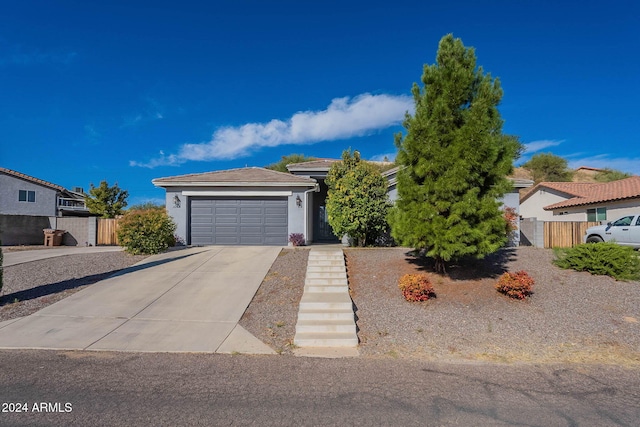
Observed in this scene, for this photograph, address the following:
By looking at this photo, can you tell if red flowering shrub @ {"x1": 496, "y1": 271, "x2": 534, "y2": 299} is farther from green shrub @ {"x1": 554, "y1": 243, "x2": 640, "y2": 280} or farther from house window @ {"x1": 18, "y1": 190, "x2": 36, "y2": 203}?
house window @ {"x1": 18, "y1": 190, "x2": 36, "y2": 203}

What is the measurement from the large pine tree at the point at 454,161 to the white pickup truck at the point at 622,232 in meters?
6.71

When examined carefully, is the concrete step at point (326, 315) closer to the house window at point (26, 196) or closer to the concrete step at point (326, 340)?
the concrete step at point (326, 340)

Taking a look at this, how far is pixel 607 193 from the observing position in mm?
20062

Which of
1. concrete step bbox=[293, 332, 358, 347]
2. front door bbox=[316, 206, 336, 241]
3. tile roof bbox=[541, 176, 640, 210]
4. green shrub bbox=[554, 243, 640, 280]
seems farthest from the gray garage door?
tile roof bbox=[541, 176, 640, 210]

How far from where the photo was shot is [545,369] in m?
4.50

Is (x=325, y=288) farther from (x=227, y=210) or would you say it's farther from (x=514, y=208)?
(x=514, y=208)

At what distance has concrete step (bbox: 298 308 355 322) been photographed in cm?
619

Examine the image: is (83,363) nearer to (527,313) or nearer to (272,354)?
(272,354)

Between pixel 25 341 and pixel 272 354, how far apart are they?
3916 mm

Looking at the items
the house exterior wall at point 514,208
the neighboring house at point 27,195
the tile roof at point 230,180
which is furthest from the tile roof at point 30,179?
the house exterior wall at point 514,208

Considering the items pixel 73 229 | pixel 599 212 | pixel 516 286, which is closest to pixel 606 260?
pixel 516 286

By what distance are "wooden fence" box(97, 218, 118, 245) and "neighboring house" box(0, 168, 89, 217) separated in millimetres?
19149

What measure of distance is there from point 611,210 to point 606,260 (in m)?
14.1

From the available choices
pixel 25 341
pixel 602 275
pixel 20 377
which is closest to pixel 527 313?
pixel 602 275
